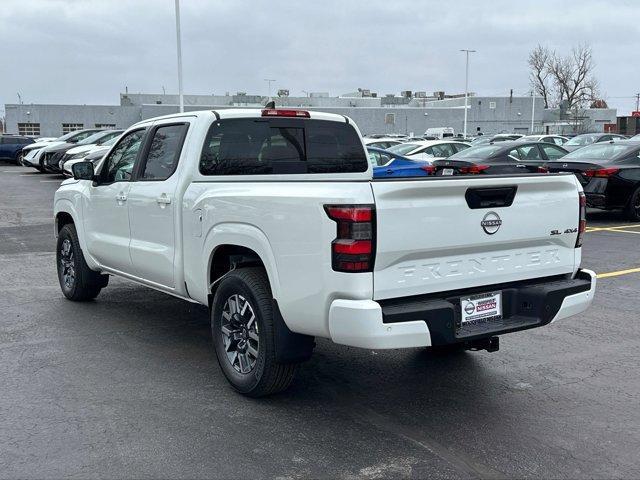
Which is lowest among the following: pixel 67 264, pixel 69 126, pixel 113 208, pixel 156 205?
pixel 67 264

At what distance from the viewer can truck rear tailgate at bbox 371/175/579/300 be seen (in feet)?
13.2

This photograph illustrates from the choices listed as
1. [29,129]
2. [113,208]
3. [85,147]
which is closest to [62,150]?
[85,147]

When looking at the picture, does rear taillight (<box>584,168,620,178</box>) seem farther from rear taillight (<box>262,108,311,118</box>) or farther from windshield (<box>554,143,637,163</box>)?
rear taillight (<box>262,108,311,118</box>)

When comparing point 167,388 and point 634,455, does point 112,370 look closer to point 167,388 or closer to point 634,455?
point 167,388

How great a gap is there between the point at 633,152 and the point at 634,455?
1155 centimetres

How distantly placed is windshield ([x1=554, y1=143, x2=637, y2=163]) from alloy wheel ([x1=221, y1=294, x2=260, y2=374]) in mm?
11357

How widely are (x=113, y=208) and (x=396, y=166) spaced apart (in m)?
9.45

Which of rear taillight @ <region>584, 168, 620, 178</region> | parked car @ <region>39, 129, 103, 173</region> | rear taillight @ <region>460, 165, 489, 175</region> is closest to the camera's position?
rear taillight @ <region>584, 168, 620, 178</region>

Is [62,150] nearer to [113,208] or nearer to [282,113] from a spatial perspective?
[113,208]

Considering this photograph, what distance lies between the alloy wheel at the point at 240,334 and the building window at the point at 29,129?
62627 millimetres

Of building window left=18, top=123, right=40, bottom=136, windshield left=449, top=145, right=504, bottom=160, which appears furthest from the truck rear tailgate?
building window left=18, top=123, right=40, bottom=136

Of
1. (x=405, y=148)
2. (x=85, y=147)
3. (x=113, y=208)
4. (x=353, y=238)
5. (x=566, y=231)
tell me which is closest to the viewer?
(x=353, y=238)

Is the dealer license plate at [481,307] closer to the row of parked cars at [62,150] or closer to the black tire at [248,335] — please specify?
the black tire at [248,335]

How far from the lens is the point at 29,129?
2445 inches
